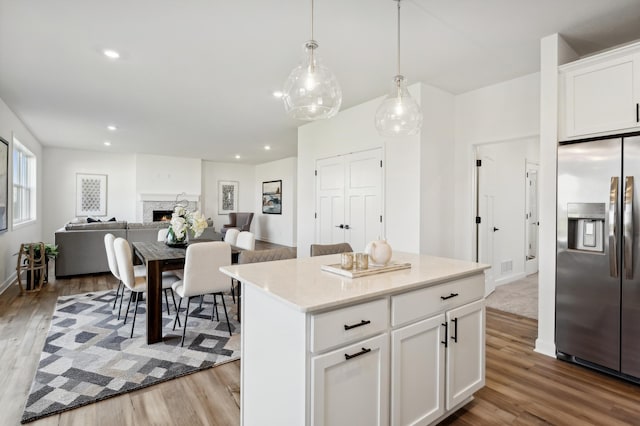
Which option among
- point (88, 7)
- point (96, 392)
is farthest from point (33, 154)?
point (96, 392)

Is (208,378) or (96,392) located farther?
(208,378)

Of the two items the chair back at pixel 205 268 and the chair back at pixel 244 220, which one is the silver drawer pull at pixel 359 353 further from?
the chair back at pixel 244 220

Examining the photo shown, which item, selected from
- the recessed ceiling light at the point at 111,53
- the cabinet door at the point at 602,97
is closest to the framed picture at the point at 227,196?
the recessed ceiling light at the point at 111,53

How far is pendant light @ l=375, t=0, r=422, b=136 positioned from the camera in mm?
2438

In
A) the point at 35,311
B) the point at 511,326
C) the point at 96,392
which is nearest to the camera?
the point at 96,392

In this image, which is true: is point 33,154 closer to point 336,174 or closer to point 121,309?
point 121,309

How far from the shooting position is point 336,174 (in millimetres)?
5062

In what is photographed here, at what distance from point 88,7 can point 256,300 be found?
2516 mm

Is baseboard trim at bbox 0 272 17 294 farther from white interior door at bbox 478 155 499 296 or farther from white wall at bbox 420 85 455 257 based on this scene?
white interior door at bbox 478 155 499 296

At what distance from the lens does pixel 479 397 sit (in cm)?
214

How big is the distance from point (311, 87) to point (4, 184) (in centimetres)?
500

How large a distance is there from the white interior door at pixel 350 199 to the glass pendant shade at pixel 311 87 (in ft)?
7.97

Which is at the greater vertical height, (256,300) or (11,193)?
(11,193)

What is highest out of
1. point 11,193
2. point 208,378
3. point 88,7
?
point 88,7
